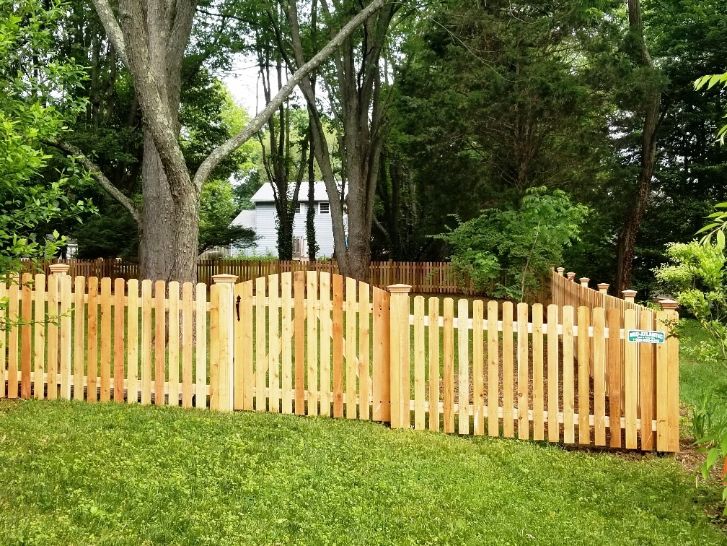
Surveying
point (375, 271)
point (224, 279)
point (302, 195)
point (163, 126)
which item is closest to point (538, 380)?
point (224, 279)

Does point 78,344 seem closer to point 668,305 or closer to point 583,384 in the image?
point 583,384

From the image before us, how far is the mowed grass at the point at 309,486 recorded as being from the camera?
3.79 meters

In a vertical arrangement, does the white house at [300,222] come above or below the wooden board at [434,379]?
above

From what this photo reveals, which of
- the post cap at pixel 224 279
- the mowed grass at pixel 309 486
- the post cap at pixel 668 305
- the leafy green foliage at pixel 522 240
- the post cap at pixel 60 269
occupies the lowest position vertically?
the mowed grass at pixel 309 486

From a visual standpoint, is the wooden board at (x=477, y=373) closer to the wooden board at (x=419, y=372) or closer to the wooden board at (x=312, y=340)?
the wooden board at (x=419, y=372)

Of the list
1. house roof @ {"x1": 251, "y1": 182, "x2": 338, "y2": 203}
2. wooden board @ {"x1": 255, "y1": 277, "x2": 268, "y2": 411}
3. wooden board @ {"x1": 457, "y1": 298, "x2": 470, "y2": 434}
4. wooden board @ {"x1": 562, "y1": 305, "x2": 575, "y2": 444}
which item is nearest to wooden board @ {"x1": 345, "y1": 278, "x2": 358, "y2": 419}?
wooden board @ {"x1": 255, "y1": 277, "x2": 268, "y2": 411}

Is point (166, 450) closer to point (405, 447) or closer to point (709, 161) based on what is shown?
point (405, 447)

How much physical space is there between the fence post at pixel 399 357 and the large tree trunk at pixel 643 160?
44.3 ft

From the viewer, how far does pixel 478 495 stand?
14.5ft

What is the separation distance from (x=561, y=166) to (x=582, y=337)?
11230mm

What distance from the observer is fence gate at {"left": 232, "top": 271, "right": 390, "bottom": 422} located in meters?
6.13

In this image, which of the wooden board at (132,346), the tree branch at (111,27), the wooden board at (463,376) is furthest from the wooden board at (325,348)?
the tree branch at (111,27)

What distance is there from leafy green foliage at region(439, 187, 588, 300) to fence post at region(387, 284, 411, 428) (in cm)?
685

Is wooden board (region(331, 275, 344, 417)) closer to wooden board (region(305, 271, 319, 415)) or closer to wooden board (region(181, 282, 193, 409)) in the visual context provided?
wooden board (region(305, 271, 319, 415))
